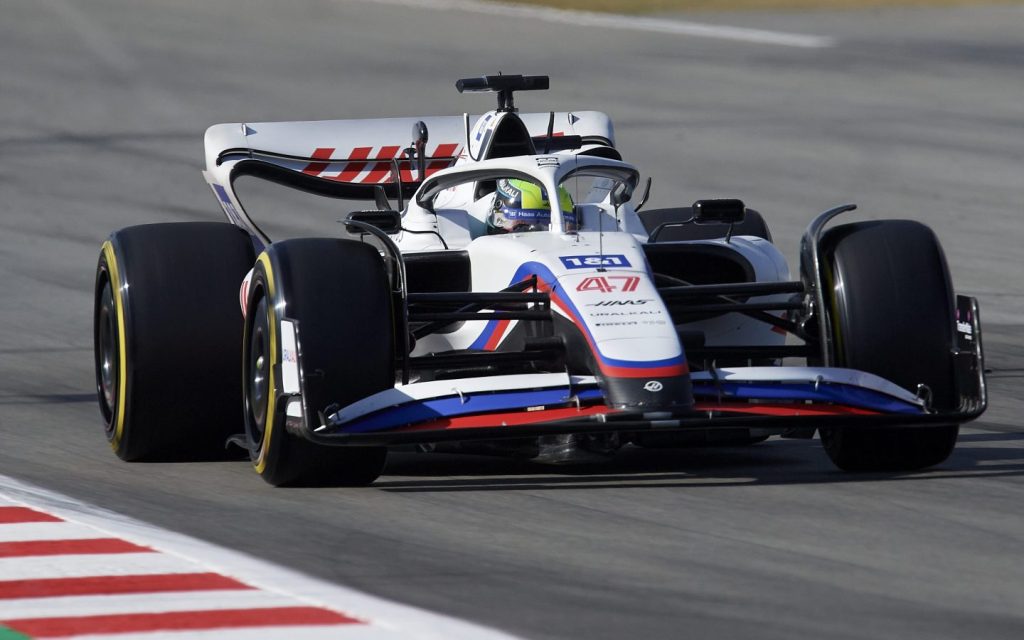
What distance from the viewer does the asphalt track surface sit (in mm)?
6379

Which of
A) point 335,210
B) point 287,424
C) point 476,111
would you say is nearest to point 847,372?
point 287,424

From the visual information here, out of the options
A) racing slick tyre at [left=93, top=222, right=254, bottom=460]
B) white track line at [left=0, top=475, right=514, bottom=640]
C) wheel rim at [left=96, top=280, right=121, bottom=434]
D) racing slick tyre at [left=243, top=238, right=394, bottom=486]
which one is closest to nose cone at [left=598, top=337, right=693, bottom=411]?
racing slick tyre at [left=243, top=238, right=394, bottom=486]

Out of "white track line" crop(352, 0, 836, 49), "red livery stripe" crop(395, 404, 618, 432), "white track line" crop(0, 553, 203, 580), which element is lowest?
"white track line" crop(0, 553, 203, 580)

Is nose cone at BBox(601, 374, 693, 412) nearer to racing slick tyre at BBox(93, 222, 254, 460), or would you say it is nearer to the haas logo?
the haas logo

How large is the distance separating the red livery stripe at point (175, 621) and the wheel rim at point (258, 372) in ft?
8.25

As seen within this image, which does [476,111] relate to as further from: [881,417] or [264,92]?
[881,417]

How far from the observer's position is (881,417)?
26.2ft

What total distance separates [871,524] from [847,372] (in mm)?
1011

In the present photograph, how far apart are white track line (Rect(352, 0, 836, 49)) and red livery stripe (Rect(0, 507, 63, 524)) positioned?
21.2 meters

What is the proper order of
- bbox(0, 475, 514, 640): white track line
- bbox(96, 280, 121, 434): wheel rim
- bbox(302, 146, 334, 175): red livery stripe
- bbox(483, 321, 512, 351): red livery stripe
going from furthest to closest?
bbox(302, 146, 334, 175): red livery stripe → bbox(96, 280, 121, 434): wheel rim → bbox(483, 321, 512, 351): red livery stripe → bbox(0, 475, 514, 640): white track line

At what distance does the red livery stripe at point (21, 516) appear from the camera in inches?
290

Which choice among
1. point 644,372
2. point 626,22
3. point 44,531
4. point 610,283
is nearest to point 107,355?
point 44,531

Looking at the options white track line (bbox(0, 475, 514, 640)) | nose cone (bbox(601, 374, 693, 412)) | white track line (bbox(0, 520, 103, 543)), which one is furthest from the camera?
nose cone (bbox(601, 374, 693, 412))

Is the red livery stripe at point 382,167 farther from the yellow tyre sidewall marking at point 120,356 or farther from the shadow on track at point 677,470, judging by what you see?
the shadow on track at point 677,470
